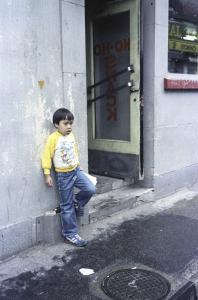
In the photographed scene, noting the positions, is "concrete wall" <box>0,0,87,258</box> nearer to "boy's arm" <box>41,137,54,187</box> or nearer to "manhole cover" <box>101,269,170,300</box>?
"boy's arm" <box>41,137,54,187</box>

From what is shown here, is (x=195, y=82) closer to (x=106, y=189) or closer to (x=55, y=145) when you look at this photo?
(x=106, y=189)

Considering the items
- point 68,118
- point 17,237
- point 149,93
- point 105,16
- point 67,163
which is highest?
point 105,16

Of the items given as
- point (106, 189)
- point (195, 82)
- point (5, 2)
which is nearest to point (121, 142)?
point (106, 189)

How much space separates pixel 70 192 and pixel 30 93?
1.19 meters

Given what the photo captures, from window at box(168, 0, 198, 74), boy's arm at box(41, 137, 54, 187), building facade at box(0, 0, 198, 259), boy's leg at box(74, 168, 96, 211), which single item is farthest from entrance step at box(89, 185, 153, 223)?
window at box(168, 0, 198, 74)

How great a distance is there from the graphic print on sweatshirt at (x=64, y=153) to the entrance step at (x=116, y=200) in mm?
1030

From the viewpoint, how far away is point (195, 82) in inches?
251

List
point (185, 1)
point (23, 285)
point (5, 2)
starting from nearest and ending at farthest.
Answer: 1. point (23, 285)
2. point (5, 2)
3. point (185, 1)

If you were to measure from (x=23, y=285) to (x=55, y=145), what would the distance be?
4.83 ft

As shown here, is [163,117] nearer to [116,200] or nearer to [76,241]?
[116,200]

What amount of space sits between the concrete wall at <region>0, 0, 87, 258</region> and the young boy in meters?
0.14

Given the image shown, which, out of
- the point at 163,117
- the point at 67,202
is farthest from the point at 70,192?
the point at 163,117

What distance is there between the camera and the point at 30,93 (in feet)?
13.1

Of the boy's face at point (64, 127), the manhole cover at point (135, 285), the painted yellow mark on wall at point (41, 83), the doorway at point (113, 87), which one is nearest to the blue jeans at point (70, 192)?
the boy's face at point (64, 127)
